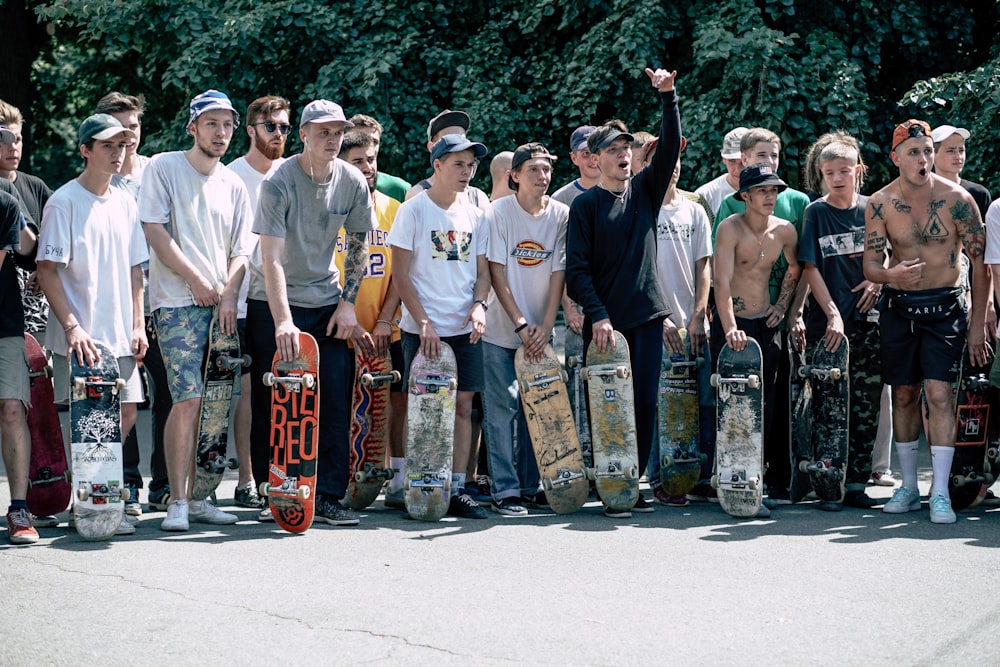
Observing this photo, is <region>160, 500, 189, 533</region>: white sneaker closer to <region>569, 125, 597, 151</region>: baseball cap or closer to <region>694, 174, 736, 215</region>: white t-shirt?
<region>569, 125, 597, 151</region>: baseball cap

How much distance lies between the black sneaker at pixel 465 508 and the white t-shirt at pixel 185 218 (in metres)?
1.76

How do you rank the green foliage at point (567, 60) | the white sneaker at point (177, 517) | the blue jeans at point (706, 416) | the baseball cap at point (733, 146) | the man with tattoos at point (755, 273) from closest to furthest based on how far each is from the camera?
the white sneaker at point (177, 517), the man with tattoos at point (755, 273), the blue jeans at point (706, 416), the baseball cap at point (733, 146), the green foliage at point (567, 60)

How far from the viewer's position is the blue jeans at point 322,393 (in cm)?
675

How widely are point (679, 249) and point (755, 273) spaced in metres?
0.50

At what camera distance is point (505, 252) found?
7.22 metres

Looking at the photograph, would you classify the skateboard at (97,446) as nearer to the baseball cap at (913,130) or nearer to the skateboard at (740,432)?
the skateboard at (740,432)

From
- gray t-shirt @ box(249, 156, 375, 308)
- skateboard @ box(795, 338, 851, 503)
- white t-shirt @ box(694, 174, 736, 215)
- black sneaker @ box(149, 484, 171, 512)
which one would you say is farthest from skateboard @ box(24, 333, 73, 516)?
white t-shirt @ box(694, 174, 736, 215)

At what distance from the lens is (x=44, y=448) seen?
659 centimetres

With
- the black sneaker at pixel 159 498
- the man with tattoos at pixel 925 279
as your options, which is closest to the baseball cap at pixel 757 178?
the man with tattoos at pixel 925 279

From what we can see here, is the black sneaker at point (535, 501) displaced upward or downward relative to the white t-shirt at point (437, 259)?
downward

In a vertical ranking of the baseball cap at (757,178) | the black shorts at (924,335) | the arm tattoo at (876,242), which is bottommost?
the black shorts at (924,335)

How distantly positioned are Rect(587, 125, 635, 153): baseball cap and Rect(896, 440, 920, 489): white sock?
2381 mm

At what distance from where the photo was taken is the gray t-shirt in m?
6.59

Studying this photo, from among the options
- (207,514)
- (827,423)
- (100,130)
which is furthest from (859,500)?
(100,130)
